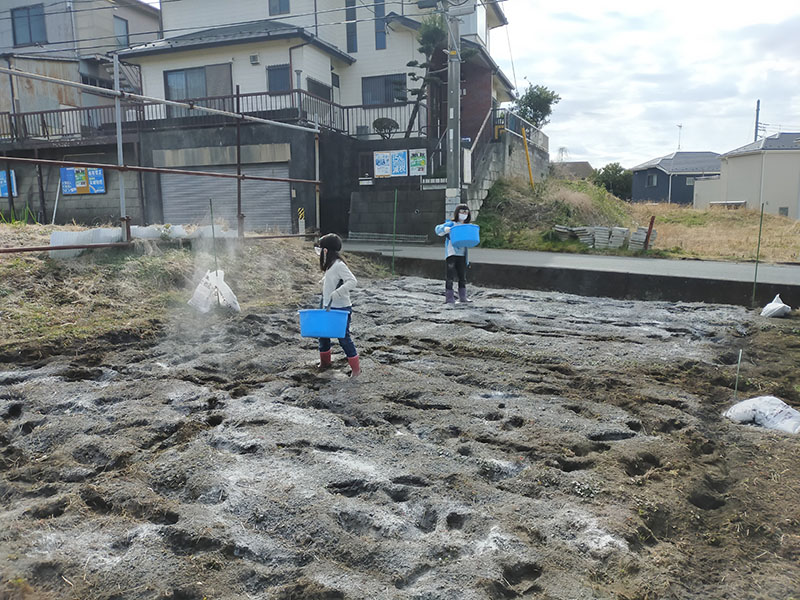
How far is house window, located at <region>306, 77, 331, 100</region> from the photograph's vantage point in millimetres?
20734

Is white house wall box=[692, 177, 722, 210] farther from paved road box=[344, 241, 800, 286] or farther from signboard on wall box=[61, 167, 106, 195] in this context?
signboard on wall box=[61, 167, 106, 195]

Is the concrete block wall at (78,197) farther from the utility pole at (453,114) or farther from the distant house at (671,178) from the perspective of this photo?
the distant house at (671,178)

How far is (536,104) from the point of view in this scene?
2914cm

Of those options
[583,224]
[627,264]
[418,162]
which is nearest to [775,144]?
[583,224]

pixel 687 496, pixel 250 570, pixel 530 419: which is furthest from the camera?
pixel 530 419

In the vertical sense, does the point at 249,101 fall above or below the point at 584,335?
above

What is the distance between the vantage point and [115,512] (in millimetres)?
3191

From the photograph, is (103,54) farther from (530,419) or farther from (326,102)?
(530,419)

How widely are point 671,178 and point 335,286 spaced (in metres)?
46.8

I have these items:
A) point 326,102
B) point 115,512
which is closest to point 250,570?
point 115,512

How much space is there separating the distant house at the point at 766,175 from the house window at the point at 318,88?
85.9ft

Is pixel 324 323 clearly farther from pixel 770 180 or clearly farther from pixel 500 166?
pixel 770 180

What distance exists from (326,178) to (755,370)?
14880 millimetres

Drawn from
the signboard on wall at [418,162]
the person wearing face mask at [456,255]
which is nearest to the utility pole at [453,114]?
the person wearing face mask at [456,255]
